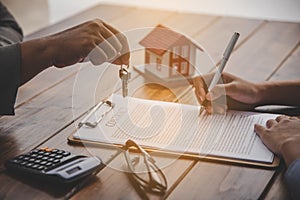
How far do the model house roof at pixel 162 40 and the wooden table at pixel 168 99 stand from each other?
9cm

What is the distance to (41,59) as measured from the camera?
1.31 metres

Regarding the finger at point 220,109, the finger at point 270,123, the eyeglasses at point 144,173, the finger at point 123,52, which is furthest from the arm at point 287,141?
the finger at point 123,52

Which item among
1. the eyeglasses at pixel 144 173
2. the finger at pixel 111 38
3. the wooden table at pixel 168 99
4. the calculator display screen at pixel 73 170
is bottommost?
the wooden table at pixel 168 99

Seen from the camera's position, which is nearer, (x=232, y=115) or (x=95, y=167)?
(x=95, y=167)

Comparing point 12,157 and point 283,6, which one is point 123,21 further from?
point 283,6

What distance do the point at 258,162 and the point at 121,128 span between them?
0.29 m

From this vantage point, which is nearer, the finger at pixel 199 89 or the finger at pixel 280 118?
the finger at pixel 280 118

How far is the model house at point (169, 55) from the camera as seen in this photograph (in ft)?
4.89

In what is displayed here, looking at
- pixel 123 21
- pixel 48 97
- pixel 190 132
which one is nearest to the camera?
pixel 190 132

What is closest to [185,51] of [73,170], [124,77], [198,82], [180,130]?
[198,82]

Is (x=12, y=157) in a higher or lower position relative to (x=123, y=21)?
higher

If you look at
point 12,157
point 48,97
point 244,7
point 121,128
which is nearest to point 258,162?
point 121,128

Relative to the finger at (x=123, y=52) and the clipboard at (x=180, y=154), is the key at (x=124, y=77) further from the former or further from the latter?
the clipboard at (x=180, y=154)

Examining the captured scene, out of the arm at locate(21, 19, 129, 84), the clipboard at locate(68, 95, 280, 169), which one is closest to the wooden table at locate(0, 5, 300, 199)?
the clipboard at locate(68, 95, 280, 169)
